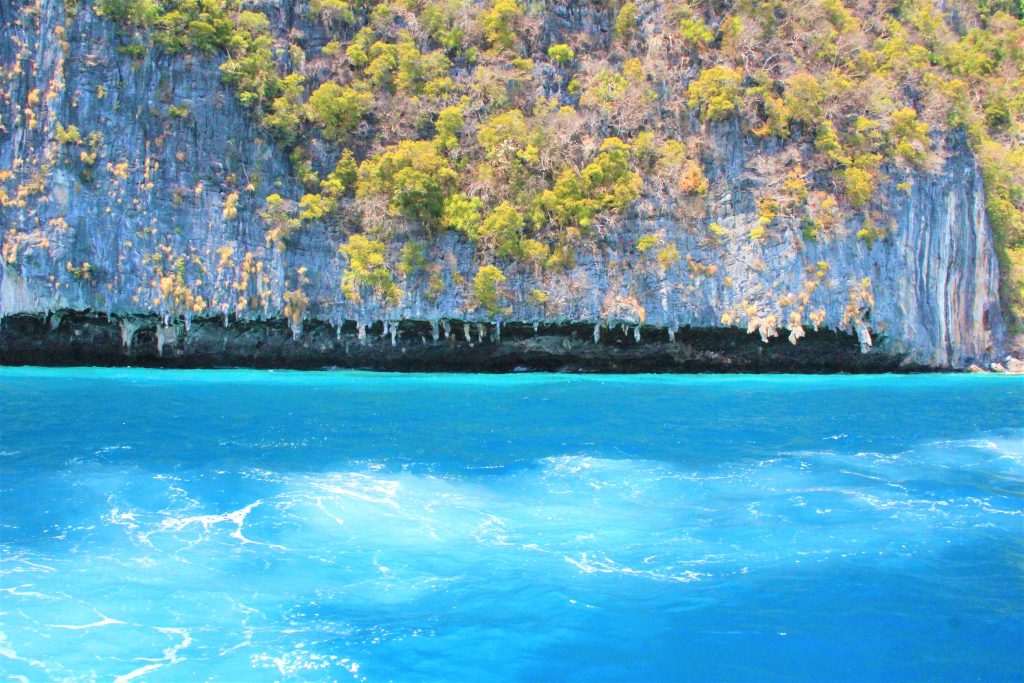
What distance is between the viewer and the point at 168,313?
25750mm

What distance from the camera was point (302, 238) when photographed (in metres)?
27.1

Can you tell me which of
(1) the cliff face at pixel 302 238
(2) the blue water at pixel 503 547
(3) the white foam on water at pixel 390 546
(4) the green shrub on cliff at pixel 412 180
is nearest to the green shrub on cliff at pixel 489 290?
(1) the cliff face at pixel 302 238

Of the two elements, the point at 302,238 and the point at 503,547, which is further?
the point at 302,238

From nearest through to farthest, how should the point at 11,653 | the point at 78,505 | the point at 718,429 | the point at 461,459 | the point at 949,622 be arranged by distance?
the point at 11,653 < the point at 949,622 < the point at 78,505 < the point at 461,459 < the point at 718,429

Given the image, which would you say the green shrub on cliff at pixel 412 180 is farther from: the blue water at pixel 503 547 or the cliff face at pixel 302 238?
the blue water at pixel 503 547

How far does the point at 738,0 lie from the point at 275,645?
101ft

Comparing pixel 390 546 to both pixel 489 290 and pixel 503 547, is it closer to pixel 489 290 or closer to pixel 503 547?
pixel 503 547

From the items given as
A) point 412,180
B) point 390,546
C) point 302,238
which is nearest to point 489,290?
point 412,180

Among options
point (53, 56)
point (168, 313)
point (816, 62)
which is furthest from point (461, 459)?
point (816, 62)

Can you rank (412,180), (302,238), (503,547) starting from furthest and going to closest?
(302,238) < (412,180) < (503,547)

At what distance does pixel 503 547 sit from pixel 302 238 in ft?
65.7

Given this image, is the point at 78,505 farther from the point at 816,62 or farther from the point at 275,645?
the point at 816,62

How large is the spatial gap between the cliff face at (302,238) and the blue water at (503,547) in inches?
365

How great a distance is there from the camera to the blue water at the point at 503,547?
692cm
